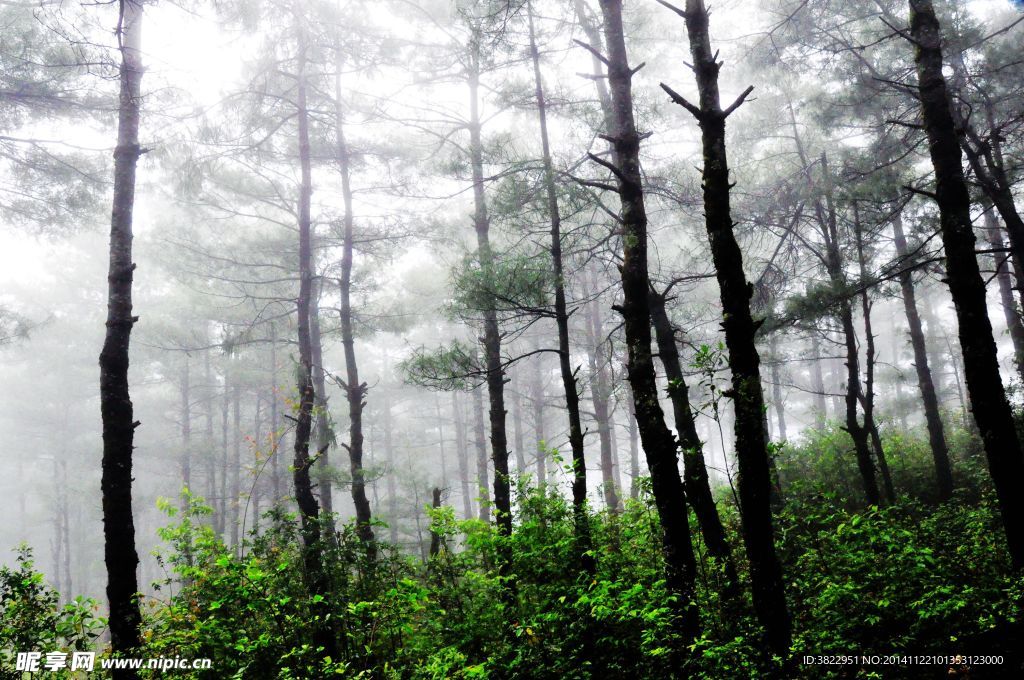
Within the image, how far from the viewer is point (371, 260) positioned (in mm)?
16547

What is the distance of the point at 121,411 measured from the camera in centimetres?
643

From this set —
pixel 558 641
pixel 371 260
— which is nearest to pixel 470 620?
pixel 558 641

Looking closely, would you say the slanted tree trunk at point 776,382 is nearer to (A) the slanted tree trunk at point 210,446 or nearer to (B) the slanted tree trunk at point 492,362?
(B) the slanted tree trunk at point 492,362

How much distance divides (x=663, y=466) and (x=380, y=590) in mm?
3660

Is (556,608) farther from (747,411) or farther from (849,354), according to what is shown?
(849,354)

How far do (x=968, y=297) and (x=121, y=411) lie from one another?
9167 millimetres

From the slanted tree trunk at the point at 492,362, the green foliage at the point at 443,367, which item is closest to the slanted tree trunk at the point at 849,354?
the slanted tree trunk at the point at 492,362

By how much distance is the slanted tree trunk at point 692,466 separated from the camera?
575 centimetres

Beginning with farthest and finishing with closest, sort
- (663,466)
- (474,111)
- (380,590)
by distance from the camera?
(474,111)
(380,590)
(663,466)

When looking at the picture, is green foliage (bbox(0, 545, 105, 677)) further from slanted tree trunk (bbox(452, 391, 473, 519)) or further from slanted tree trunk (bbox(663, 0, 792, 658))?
slanted tree trunk (bbox(452, 391, 473, 519))

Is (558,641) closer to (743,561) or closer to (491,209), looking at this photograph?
(743,561)

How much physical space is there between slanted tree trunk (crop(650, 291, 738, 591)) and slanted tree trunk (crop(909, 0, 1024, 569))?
103 inches

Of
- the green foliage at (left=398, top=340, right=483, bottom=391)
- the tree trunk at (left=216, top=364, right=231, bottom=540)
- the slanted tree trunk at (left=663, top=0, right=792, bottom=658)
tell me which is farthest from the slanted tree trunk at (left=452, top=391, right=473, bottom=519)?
the slanted tree trunk at (left=663, top=0, right=792, bottom=658)

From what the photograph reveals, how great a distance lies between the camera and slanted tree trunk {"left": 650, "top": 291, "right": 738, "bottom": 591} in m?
5.75
